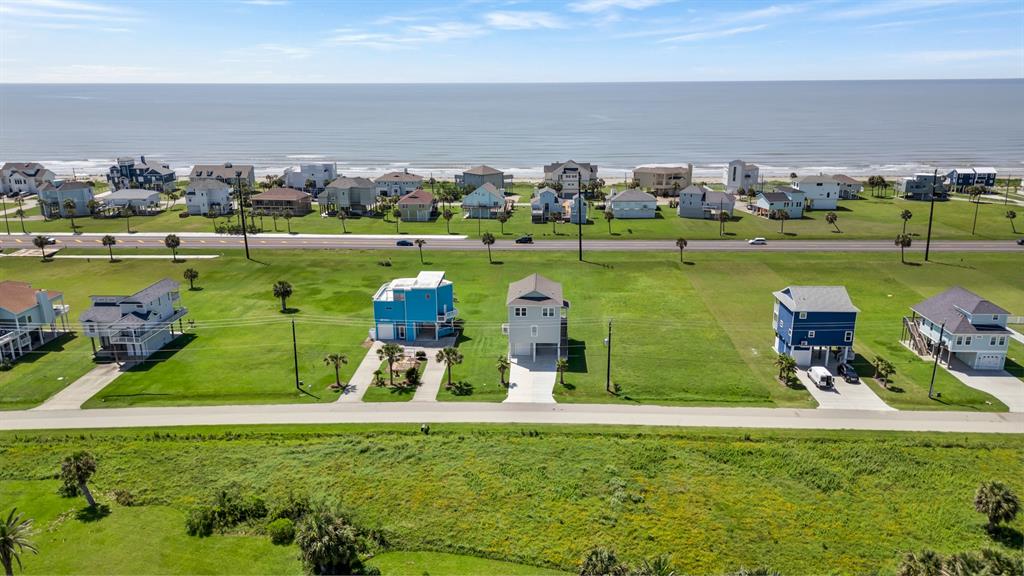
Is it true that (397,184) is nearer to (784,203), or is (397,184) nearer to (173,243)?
(173,243)

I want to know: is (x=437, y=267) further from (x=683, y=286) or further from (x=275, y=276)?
(x=683, y=286)

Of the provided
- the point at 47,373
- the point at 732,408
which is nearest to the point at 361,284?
the point at 47,373

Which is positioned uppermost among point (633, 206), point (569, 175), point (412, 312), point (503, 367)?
point (569, 175)

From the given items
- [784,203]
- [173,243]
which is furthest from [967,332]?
[173,243]

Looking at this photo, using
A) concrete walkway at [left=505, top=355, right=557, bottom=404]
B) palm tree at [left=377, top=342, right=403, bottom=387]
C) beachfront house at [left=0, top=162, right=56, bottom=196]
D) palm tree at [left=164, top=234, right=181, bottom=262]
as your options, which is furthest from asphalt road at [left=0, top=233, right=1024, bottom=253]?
beachfront house at [left=0, top=162, right=56, bottom=196]

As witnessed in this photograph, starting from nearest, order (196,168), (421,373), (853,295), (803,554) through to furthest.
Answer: (803,554)
(421,373)
(853,295)
(196,168)

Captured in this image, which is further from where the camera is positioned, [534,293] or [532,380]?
[534,293]

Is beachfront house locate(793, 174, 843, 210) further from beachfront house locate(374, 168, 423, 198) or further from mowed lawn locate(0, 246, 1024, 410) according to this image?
beachfront house locate(374, 168, 423, 198)
